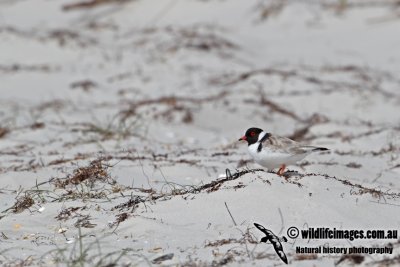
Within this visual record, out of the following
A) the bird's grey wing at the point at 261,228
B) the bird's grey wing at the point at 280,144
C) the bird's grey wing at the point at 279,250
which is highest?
the bird's grey wing at the point at 280,144

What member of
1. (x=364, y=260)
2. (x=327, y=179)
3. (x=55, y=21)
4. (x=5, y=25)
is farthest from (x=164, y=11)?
(x=364, y=260)

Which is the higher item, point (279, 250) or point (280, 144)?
point (280, 144)

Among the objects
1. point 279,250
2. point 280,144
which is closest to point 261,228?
point 279,250

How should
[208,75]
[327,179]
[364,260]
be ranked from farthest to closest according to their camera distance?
[208,75]
[327,179]
[364,260]

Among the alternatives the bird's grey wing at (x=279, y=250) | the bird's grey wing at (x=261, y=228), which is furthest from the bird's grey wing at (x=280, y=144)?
the bird's grey wing at (x=279, y=250)

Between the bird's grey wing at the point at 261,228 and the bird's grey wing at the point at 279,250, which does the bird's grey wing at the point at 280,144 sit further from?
the bird's grey wing at the point at 279,250

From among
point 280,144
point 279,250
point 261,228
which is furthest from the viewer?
point 280,144

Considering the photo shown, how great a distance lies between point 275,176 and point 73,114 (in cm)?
518

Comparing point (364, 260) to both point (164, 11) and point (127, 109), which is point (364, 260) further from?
point (164, 11)

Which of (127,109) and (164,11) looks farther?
(164,11)

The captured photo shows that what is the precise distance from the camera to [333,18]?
50.4 ft

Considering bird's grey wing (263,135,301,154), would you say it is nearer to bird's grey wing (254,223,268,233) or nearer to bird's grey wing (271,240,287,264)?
bird's grey wing (254,223,268,233)

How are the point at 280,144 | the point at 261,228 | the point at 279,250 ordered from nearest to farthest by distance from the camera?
the point at 279,250
the point at 261,228
the point at 280,144

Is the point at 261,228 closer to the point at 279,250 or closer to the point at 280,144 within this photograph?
the point at 279,250
